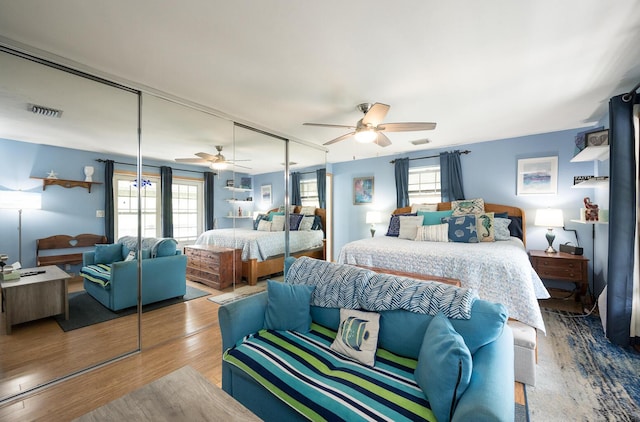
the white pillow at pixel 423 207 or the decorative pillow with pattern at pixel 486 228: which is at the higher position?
the white pillow at pixel 423 207

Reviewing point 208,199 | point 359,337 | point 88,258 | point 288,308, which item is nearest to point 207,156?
point 208,199

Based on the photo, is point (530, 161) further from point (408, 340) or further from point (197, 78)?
point (197, 78)

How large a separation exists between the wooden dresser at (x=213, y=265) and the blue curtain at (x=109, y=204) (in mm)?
962

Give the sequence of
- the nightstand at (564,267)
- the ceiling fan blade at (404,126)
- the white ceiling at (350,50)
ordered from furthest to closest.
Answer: the nightstand at (564,267)
the ceiling fan blade at (404,126)
the white ceiling at (350,50)

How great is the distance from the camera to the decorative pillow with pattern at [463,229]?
3559mm

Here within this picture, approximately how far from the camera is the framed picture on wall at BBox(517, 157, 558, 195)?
13.0 feet

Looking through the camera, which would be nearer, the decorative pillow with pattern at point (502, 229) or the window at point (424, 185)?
the decorative pillow with pattern at point (502, 229)

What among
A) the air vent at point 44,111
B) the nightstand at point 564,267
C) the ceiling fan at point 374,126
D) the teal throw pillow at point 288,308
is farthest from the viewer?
the nightstand at point 564,267

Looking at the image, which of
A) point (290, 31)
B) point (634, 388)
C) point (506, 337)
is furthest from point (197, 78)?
point (634, 388)

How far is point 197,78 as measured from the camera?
235 centimetres

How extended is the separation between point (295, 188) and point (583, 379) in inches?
155

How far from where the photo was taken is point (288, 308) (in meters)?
1.83

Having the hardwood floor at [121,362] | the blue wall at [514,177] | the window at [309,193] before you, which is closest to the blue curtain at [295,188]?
the window at [309,193]

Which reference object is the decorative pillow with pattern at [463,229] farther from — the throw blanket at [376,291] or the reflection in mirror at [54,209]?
the reflection in mirror at [54,209]
